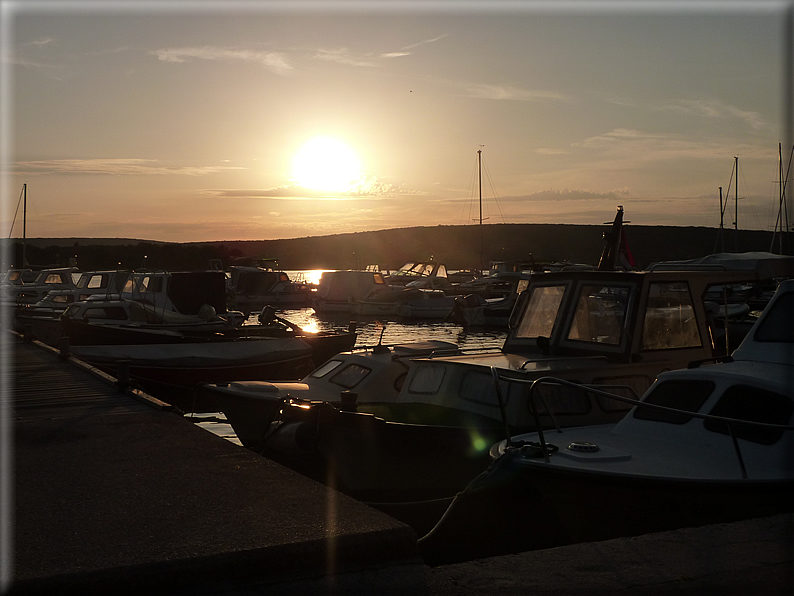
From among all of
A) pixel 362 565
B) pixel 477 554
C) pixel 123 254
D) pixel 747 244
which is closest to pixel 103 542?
pixel 362 565

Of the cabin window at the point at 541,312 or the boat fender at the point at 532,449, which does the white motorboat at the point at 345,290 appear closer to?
the cabin window at the point at 541,312

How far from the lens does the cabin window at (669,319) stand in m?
9.98

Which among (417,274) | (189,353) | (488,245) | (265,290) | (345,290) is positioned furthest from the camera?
(488,245)

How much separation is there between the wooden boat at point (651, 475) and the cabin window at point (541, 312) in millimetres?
3152

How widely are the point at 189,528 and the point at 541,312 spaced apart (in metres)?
7.10

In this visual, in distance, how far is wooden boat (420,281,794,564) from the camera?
251 inches

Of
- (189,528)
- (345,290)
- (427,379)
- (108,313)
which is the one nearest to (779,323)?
(427,379)

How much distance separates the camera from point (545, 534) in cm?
689

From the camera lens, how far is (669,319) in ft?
33.6

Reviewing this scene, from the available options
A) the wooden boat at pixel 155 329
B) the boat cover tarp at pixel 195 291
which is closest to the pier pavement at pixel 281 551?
the wooden boat at pixel 155 329

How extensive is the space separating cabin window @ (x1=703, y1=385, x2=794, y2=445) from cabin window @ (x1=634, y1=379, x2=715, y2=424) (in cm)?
18

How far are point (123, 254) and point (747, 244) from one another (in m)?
107

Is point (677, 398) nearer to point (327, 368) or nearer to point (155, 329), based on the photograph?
point (327, 368)

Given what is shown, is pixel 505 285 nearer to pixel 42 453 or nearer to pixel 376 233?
pixel 42 453
